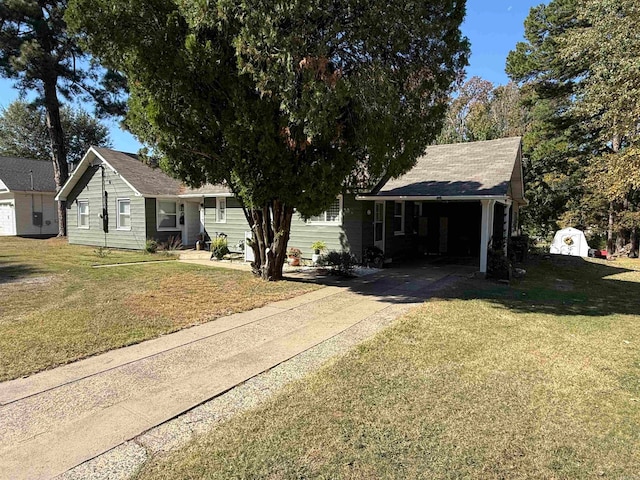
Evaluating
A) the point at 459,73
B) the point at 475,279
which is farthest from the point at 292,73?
the point at 475,279

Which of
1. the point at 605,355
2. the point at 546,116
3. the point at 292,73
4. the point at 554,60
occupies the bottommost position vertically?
the point at 605,355

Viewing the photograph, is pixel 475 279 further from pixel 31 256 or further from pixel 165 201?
pixel 31 256

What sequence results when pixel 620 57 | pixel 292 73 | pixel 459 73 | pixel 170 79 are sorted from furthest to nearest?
1. pixel 620 57
2. pixel 459 73
3. pixel 170 79
4. pixel 292 73

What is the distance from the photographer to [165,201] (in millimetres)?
18047

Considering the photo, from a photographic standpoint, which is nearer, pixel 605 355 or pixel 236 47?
pixel 605 355

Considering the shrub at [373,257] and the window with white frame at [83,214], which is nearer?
the shrub at [373,257]

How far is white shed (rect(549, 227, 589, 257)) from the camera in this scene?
72.3ft

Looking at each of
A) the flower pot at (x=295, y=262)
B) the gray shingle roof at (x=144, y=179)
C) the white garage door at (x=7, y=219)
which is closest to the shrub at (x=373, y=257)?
the flower pot at (x=295, y=262)

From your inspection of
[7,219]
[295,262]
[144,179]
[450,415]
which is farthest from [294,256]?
[7,219]

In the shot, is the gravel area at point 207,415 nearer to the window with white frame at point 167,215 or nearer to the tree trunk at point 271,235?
the tree trunk at point 271,235

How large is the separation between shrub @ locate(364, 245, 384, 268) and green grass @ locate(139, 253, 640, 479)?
259 inches

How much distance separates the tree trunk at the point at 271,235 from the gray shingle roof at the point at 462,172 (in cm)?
410

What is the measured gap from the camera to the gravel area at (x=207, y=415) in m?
2.75

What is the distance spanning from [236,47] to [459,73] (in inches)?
195
